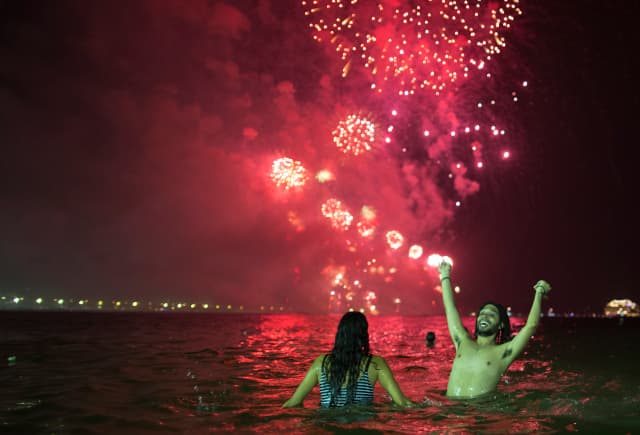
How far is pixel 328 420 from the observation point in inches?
289

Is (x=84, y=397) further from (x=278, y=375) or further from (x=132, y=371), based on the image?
(x=278, y=375)

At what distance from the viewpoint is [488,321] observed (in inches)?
315

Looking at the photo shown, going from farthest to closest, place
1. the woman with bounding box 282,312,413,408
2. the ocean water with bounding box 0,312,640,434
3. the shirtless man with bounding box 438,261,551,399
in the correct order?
the shirtless man with bounding box 438,261,551,399, the ocean water with bounding box 0,312,640,434, the woman with bounding box 282,312,413,408

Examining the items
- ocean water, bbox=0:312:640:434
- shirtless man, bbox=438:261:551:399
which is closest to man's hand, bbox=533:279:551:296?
shirtless man, bbox=438:261:551:399

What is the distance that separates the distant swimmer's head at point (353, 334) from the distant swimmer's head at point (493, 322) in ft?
6.46

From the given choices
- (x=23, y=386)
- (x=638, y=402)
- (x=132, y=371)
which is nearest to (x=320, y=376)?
(x=638, y=402)

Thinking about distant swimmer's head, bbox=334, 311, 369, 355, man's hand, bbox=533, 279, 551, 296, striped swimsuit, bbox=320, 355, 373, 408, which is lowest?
striped swimsuit, bbox=320, 355, 373, 408

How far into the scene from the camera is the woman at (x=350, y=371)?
7.07 metres

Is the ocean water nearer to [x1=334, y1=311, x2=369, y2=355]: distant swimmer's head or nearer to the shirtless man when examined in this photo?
the shirtless man

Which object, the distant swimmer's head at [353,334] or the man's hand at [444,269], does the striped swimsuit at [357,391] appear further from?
the man's hand at [444,269]

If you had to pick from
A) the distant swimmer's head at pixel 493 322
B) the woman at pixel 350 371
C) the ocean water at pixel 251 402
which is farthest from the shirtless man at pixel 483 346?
the woman at pixel 350 371

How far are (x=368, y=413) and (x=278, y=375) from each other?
827 cm

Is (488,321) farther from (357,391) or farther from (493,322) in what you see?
(357,391)

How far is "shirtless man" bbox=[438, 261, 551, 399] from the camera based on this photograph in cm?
800
